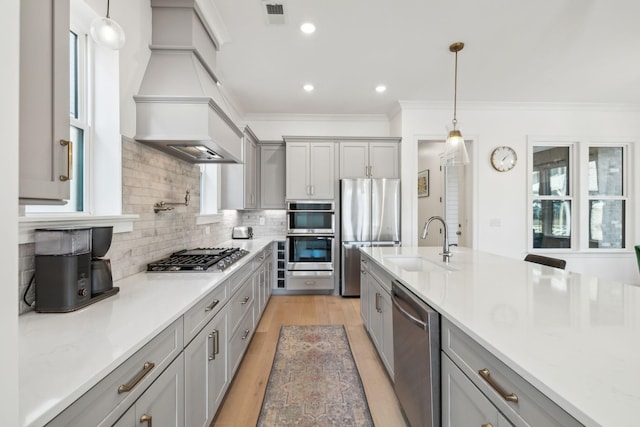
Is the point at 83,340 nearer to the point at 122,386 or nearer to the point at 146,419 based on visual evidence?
the point at 122,386

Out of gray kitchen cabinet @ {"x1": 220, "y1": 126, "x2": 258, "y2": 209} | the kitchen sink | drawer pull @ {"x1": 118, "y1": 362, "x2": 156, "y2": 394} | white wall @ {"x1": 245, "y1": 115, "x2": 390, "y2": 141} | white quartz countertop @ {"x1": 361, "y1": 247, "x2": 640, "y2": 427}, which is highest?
white wall @ {"x1": 245, "y1": 115, "x2": 390, "y2": 141}

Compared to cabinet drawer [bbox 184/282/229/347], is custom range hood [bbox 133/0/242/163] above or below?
above

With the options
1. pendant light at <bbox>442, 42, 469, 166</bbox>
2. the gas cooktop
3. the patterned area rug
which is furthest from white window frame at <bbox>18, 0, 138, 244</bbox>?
pendant light at <bbox>442, 42, 469, 166</bbox>

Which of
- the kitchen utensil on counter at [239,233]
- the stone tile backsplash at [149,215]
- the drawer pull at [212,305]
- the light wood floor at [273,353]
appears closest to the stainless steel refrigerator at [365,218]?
the light wood floor at [273,353]

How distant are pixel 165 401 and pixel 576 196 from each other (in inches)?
223

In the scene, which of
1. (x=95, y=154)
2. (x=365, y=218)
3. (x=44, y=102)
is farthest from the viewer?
(x=365, y=218)

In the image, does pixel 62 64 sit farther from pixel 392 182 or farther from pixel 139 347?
pixel 392 182

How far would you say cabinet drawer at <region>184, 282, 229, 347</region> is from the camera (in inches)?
50.3

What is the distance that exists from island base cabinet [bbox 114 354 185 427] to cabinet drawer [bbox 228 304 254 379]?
69 centimetres

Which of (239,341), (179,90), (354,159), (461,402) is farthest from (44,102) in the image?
(354,159)

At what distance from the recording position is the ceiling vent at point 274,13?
222 centimetres

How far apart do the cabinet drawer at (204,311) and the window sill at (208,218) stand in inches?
51.7

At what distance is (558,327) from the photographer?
94cm

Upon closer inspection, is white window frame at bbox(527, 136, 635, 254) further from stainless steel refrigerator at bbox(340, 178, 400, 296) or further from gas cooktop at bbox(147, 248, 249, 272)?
gas cooktop at bbox(147, 248, 249, 272)
